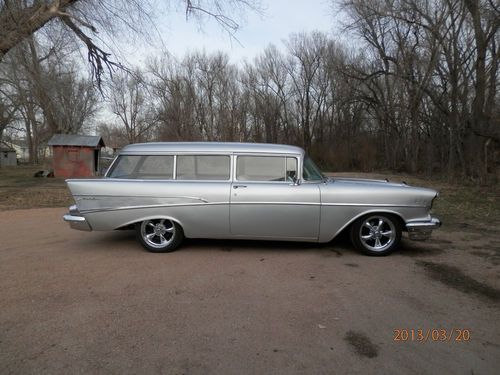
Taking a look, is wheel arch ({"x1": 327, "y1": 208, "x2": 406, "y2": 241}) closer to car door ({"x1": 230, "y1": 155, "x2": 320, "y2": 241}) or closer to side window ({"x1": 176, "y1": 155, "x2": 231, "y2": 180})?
car door ({"x1": 230, "y1": 155, "x2": 320, "y2": 241})

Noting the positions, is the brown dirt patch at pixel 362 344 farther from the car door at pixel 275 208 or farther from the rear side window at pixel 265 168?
the rear side window at pixel 265 168

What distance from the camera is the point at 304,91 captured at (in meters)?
40.2

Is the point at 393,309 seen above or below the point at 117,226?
below

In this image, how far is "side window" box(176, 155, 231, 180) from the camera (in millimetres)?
6035

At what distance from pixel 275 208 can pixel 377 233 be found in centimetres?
153

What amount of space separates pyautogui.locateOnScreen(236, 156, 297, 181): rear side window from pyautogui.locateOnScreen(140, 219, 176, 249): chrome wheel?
1.27 meters

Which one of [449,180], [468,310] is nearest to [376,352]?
[468,310]

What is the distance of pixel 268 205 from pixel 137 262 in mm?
1969

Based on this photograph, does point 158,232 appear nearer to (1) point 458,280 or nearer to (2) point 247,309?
(2) point 247,309

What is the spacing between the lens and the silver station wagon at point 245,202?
19.0ft

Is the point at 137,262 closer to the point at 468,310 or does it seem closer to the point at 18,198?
the point at 468,310

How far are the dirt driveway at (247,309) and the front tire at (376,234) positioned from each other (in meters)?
0.18

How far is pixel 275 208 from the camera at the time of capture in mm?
5773

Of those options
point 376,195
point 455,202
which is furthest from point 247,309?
point 455,202
